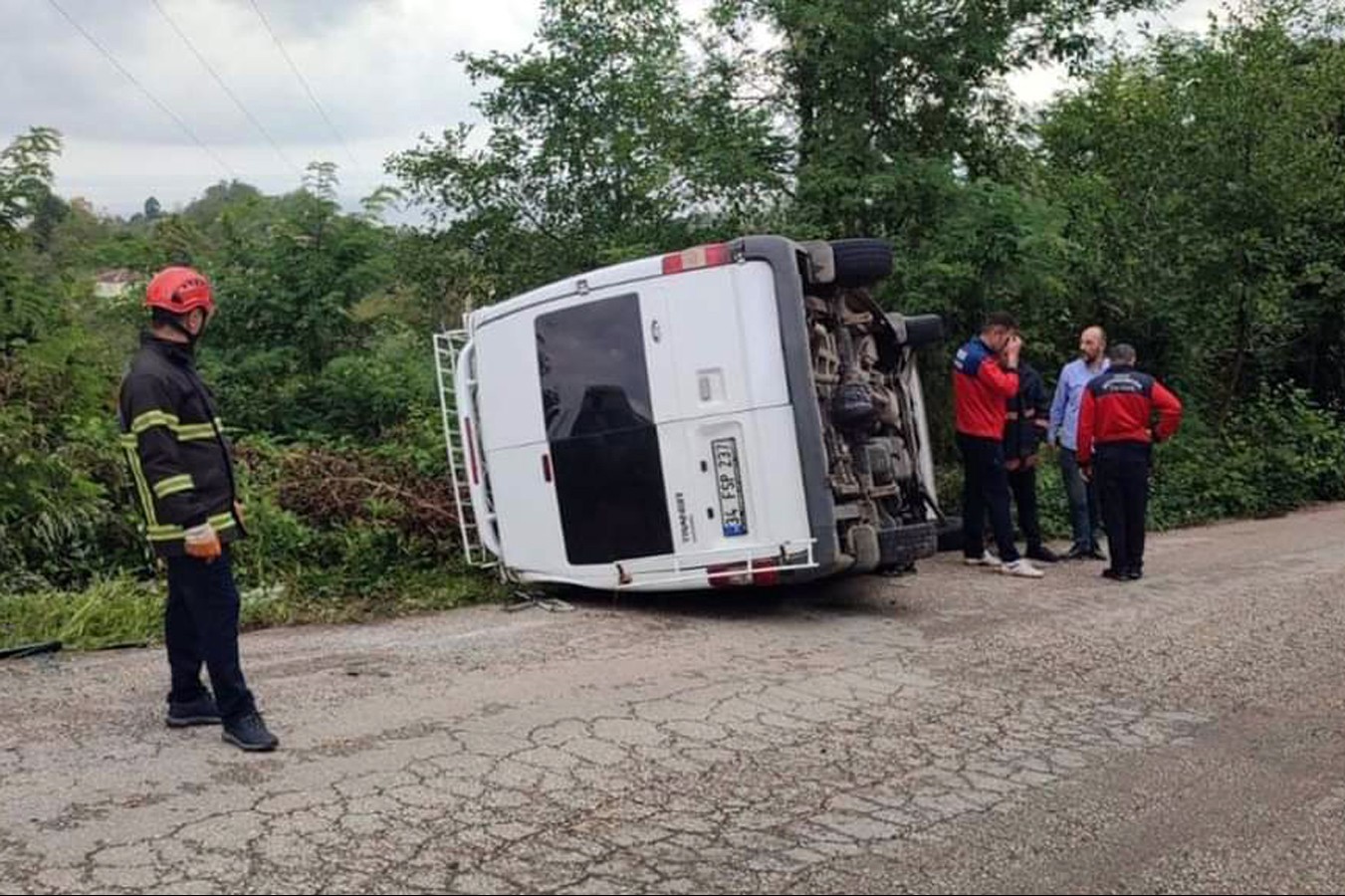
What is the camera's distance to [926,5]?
1159cm

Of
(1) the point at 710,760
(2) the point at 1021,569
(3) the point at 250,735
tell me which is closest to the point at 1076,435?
(2) the point at 1021,569

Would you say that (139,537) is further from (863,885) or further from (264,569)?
(863,885)

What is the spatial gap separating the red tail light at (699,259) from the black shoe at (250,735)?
11.3ft

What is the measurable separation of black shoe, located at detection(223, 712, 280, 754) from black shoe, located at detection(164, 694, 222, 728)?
28cm

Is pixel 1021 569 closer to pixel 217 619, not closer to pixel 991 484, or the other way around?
pixel 991 484

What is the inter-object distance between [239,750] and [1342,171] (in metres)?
14.0

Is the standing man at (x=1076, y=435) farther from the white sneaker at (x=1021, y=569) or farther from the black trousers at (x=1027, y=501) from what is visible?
the white sneaker at (x=1021, y=569)

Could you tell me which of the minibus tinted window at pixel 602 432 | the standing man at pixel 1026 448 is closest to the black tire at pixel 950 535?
the standing man at pixel 1026 448

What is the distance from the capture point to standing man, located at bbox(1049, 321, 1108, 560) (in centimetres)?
1003

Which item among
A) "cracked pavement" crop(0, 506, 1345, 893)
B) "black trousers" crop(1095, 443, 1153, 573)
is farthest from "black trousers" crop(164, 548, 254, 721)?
"black trousers" crop(1095, 443, 1153, 573)

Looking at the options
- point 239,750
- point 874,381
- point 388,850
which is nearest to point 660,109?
point 874,381

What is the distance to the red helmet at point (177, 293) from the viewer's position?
198 inches

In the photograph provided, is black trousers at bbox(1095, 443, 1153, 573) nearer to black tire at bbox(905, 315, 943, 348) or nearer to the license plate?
black tire at bbox(905, 315, 943, 348)

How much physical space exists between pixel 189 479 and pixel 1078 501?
7152 millimetres
